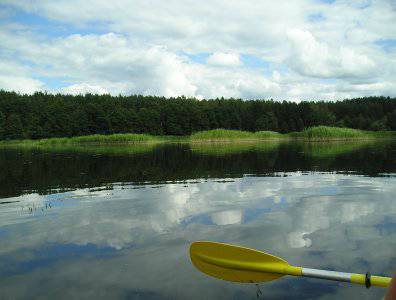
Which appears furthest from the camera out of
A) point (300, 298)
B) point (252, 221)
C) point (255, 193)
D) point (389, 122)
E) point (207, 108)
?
point (389, 122)

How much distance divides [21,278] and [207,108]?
3827 inches

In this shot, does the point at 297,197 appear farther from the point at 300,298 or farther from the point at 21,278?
the point at 21,278

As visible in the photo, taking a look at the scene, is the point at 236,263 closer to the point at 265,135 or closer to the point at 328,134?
the point at 328,134

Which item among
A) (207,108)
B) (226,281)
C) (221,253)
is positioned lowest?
(226,281)

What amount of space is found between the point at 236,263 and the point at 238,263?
29 mm

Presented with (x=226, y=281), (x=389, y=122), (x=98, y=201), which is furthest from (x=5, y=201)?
(x=389, y=122)

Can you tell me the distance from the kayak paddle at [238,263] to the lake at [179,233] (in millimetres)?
249

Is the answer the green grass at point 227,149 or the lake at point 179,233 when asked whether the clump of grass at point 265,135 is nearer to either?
the green grass at point 227,149

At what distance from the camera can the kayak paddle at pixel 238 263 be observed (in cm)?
501

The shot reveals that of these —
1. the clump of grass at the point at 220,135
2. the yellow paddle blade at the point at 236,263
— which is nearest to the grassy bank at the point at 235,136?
the clump of grass at the point at 220,135

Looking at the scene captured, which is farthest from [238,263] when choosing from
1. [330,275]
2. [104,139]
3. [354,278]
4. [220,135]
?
[104,139]

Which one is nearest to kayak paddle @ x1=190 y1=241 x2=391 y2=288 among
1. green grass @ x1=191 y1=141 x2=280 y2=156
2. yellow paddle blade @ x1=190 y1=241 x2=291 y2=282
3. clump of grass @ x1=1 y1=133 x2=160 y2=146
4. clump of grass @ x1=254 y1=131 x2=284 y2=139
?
yellow paddle blade @ x1=190 y1=241 x2=291 y2=282

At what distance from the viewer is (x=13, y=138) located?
298 feet

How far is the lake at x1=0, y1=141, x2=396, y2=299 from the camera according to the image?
557 cm
